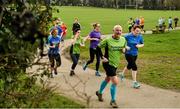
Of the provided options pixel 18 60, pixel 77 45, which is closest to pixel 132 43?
pixel 77 45

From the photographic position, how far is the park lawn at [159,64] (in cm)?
1473

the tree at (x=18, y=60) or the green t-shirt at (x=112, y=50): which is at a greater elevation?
the tree at (x=18, y=60)

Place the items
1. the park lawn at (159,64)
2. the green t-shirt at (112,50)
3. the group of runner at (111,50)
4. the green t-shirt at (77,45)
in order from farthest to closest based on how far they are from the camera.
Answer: the green t-shirt at (77,45) → the park lawn at (159,64) → the green t-shirt at (112,50) → the group of runner at (111,50)

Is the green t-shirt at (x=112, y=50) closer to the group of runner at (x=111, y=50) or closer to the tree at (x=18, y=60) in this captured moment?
the group of runner at (x=111, y=50)

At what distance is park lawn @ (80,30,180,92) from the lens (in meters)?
14.7

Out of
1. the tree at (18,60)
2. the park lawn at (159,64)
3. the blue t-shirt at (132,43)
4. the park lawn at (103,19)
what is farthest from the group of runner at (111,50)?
the park lawn at (103,19)

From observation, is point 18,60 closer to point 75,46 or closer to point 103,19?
point 75,46

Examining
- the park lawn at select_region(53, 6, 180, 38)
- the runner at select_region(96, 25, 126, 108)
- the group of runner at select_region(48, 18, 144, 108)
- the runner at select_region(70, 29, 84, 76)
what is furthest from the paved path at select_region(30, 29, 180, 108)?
the park lawn at select_region(53, 6, 180, 38)

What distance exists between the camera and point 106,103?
1137 centimetres

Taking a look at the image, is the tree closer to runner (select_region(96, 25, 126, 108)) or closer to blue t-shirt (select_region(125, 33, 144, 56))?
runner (select_region(96, 25, 126, 108))

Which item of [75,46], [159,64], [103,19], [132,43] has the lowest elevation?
[103,19]

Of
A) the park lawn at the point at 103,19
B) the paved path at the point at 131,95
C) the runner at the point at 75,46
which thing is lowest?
the park lawn at the point at 103,19

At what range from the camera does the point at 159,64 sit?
19359 mm

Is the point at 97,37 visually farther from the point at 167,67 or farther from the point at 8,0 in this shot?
the point at 8,0
